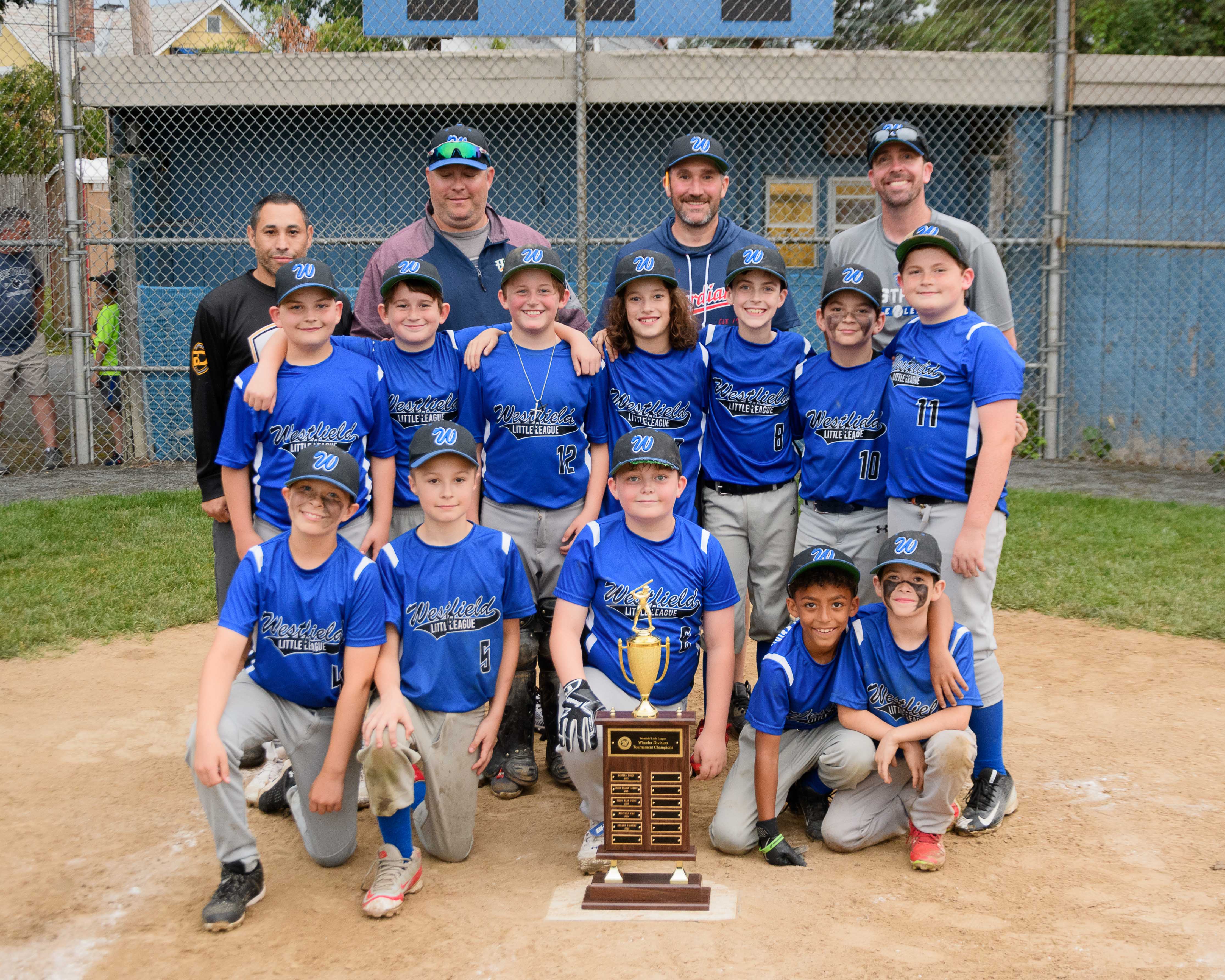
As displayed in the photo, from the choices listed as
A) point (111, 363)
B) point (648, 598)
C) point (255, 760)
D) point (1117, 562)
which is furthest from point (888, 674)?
point (111, 363)

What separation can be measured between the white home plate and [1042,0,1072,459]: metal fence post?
7964mm

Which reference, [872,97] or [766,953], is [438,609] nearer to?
[766,953]

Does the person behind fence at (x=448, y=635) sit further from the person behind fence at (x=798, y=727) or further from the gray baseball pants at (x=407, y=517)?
the person behind fence at (x=798, y=727)

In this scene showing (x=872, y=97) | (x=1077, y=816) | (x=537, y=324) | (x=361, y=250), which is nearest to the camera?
(x=1077, y=816)

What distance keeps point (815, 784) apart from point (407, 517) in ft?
5.85

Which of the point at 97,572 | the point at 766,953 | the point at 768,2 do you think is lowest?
the point at 766,953

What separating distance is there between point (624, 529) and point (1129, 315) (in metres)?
8.17

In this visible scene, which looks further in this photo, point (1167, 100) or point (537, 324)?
point (1167, 100)

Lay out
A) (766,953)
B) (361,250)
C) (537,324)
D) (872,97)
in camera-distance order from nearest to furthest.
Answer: (766,953) < (537,324) < (872,97) < (361,250)

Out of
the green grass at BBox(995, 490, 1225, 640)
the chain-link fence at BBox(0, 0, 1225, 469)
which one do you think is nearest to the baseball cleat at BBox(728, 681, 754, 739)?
the green grass at BBox(995, 490, 1225, 640)

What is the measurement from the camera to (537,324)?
166 inches

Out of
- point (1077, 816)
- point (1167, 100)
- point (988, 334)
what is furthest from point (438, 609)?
point (1167, 100)

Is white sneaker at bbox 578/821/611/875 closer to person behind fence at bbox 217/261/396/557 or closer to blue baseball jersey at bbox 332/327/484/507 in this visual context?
person behind fence at bbox 217/261/396/557

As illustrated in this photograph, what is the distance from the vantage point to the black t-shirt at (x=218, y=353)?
437 cm
